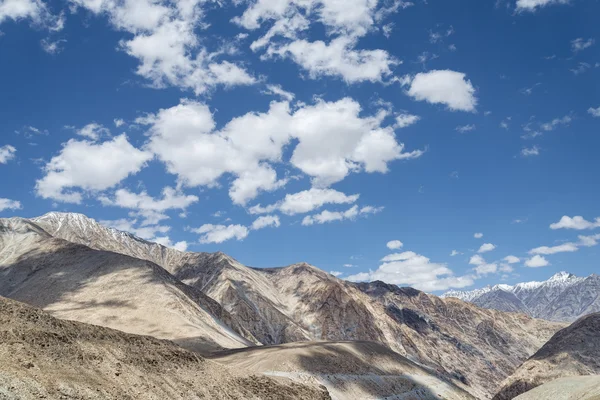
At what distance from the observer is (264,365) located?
202ft

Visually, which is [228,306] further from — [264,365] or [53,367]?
[53,367]

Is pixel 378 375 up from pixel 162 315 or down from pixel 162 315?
down

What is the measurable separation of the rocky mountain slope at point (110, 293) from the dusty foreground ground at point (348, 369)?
1705 centimetres

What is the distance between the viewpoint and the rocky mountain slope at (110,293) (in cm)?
9038

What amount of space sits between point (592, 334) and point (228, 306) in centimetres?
9338

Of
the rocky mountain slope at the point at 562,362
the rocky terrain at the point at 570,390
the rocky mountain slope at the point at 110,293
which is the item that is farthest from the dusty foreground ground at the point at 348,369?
the rocky mountain slope at the point at 562,362

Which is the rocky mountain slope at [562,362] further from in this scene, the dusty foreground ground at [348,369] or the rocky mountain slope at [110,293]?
the rocky mountain slope at [110,293]

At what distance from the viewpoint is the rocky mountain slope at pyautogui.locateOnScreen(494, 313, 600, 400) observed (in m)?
106

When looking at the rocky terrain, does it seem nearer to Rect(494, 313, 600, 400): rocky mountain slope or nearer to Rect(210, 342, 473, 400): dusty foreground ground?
Rect(210, 342, 473, 400): dusty foreground ground

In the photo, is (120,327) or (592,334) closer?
(120,327)

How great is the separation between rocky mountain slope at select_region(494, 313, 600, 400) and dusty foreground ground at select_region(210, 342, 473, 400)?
27407 millimetres

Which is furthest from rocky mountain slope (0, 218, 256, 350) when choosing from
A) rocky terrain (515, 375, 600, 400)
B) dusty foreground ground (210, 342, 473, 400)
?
rocky terrain (515, 375, 600, 400)

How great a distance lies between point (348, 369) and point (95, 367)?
43.5m

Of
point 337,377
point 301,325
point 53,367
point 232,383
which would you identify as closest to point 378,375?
point 337,377
